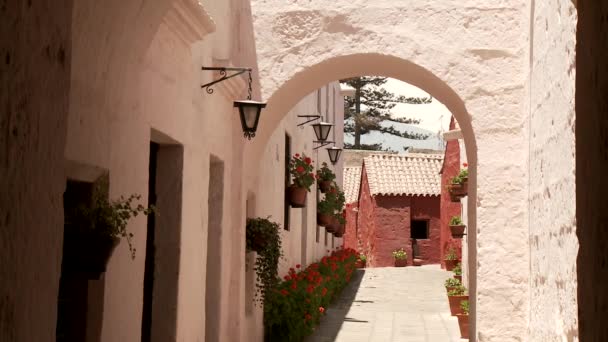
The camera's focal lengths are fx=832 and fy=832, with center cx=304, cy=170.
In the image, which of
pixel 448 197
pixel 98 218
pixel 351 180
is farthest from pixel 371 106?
pixel 98 218

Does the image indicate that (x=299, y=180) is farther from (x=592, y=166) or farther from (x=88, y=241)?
(x=592, y=166)

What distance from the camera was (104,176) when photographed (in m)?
3.94

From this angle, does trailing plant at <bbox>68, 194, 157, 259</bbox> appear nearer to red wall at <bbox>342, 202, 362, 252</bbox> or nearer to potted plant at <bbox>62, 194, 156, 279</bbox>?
potted plant at <bbox>62, 194, 156, 279</bbox>

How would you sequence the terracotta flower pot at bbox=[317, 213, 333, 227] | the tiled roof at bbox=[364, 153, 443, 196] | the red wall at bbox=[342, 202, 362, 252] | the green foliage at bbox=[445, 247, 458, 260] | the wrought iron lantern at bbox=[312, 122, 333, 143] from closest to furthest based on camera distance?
the wrought iron lantern at bbox=[312, 122, 333, 143]
the terracotta flower pot at bbox=[317, 213, 333, 227]
the green foliage at bbox=[445, 247, 458, 260]
the tiled roof at bbox=[364, 153, 443, 196]
the red wall at bbox=[342, 202, 362, 252]

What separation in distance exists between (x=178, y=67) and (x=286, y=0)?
8.56 feet

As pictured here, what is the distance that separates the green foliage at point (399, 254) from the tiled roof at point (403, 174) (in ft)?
6.32

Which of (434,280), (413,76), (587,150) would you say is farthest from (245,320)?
(434,280)

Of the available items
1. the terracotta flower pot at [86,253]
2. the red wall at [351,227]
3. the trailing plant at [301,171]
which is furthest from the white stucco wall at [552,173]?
the red wall at [351,227]

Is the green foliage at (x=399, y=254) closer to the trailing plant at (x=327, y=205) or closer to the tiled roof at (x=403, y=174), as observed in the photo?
the tiled roof at (x=403, y=174)

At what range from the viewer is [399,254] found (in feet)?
90.0

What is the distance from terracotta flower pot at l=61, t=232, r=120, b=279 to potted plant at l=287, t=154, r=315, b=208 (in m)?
7.87

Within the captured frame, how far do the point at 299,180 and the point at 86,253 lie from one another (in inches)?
327

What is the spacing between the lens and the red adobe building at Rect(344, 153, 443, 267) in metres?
27.7

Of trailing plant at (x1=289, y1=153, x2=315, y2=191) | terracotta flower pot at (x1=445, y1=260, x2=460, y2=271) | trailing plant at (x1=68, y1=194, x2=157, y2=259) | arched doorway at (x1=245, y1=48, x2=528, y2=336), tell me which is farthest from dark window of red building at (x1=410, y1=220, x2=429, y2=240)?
trailing plant at (x1=68, y1=194, x2=157, y2=259)
